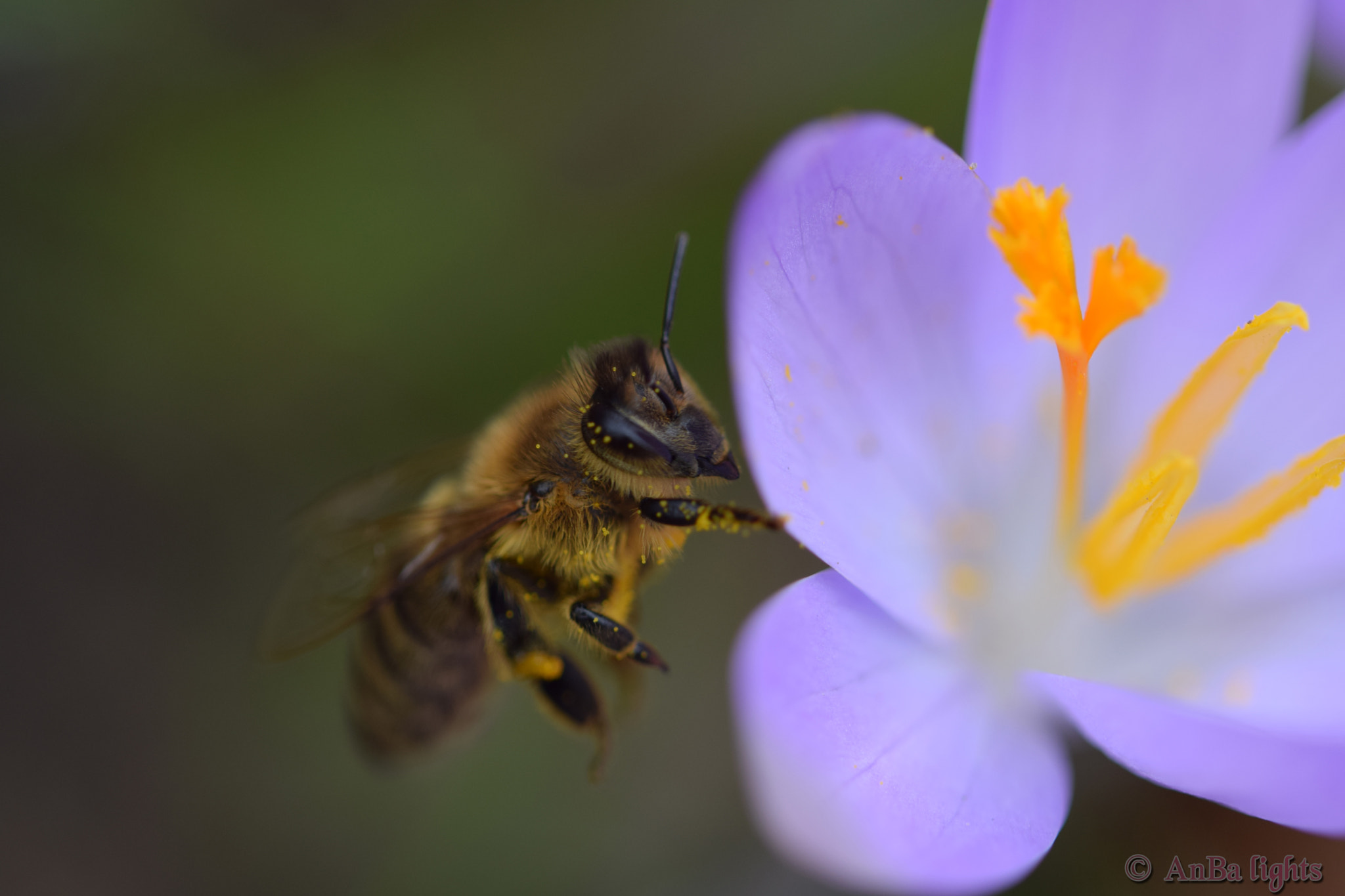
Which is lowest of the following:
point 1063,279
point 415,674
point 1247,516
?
point 1247,516

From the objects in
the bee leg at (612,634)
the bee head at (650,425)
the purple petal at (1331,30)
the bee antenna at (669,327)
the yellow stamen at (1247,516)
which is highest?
the bee antenna at (669,327)

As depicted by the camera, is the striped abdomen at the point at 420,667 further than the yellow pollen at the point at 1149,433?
Yes

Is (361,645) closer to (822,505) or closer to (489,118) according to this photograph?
(822,505)

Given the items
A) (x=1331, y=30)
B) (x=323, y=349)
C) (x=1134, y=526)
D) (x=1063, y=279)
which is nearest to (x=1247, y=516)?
(x=1134, y=526)

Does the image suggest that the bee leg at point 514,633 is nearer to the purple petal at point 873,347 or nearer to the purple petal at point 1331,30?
the purple petal at point 873,347

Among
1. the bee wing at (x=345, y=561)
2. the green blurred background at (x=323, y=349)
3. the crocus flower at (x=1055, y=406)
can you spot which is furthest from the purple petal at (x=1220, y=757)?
the green blurred background at (x=323, y=349)

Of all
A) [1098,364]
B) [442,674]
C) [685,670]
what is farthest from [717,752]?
[1098,364]

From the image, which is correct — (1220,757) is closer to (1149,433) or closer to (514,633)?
(1149,433)
